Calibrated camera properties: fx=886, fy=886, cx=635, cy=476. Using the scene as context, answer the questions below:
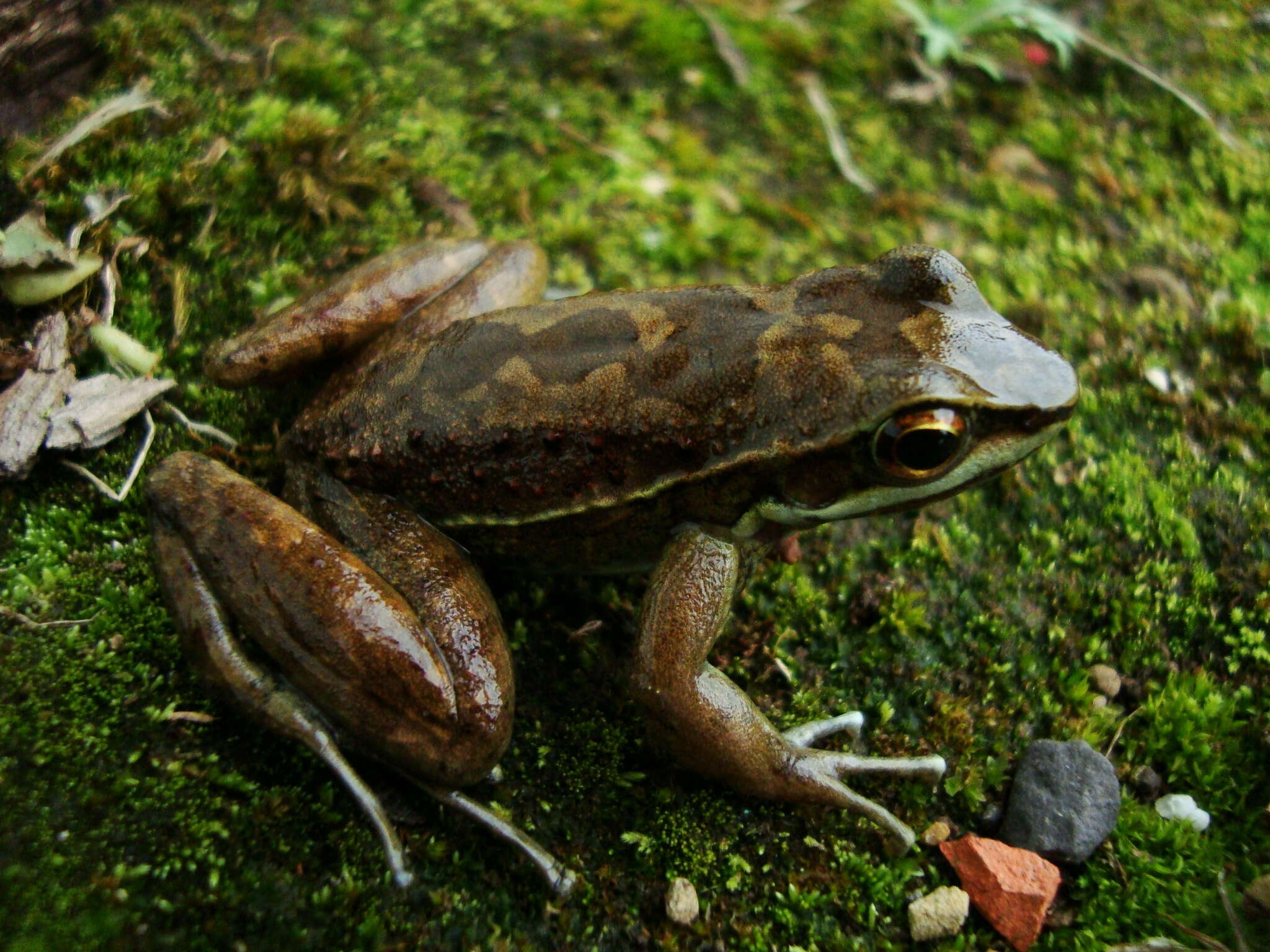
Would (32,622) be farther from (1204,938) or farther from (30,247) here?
(1204,938)

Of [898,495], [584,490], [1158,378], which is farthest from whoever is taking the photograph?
[1158,378]

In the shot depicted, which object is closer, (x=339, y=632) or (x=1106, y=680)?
(x=339, y=632)

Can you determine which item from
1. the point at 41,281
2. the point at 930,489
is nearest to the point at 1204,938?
the point at 930,489

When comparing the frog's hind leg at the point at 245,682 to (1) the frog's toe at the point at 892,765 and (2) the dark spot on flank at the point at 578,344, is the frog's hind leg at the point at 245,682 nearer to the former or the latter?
(2) the dark spot on flank at the point at 578,344

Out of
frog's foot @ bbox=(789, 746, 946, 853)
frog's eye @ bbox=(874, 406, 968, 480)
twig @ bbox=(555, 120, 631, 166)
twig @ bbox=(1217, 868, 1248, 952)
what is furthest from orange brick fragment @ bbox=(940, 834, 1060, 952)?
twig @ bbox=(555, 120, 631, 166)

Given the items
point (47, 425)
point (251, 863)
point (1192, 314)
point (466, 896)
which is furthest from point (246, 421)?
point (1192, 314)

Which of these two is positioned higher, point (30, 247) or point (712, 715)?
point (30, 247)

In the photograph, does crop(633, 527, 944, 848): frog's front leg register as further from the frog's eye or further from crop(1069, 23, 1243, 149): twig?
crop(1069, 23, 1243, 149): twig
